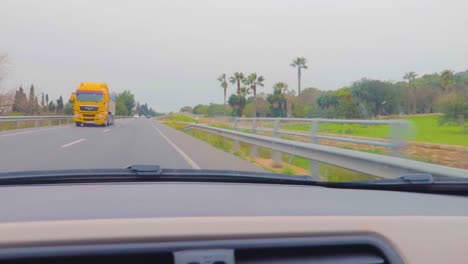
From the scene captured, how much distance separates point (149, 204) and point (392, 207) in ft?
3.76

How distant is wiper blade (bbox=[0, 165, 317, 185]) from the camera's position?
3.17 m

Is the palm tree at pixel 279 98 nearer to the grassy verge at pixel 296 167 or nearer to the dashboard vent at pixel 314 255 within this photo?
the grassy verge at pixel 296 167

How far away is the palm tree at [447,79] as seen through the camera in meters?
8.90

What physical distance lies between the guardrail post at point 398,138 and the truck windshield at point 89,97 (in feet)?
95.5

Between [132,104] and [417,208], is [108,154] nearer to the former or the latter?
[417,208]

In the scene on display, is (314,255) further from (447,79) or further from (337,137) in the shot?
(447,79)

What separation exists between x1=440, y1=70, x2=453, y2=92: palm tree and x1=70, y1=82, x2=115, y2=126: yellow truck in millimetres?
26980

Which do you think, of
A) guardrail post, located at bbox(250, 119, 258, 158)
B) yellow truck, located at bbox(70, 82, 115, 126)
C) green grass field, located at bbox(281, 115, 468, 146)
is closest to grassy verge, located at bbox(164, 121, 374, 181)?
guardrail post, located at bbox(250, 119, 258, 158)

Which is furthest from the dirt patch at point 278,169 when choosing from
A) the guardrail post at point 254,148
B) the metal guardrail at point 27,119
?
the metal guardrail at point 27,119

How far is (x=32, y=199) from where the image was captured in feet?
7.65

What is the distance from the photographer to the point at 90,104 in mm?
32562

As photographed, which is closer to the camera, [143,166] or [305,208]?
[305,208]

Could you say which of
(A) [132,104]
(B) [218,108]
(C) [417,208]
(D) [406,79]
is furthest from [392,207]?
(A) [132,104]

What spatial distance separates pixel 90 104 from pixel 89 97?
58 centimetres
